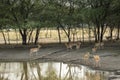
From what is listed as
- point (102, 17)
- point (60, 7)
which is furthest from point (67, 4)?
point (102, 17)

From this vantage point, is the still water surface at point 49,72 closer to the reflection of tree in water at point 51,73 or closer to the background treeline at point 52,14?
the reflection of tree in water at point 51,73

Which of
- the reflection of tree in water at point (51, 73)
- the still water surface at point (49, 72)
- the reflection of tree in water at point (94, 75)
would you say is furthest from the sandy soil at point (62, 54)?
the reflection of tree in water at point (51, 73)

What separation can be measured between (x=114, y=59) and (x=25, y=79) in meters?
10.1

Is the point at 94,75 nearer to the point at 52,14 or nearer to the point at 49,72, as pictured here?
the point at 49,72

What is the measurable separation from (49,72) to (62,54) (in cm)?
944

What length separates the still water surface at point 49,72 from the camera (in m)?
24.7

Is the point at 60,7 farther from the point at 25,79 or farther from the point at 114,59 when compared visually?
the point at 25,79

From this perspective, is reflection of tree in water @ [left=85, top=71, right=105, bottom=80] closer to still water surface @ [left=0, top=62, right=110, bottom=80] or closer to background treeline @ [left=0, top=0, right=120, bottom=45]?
still water surface @ [left=0, top=62, right=110, bottom=80]

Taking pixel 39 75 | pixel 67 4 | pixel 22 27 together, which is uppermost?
pixel 67 4

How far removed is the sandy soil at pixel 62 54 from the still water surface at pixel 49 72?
1.58m

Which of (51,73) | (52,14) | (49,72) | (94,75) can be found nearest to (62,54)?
(52,14)

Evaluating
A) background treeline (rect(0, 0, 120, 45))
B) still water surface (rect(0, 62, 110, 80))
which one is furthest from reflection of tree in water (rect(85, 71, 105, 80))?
background treeline (rect(0, 0, 120, 45))

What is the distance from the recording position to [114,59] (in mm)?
31266

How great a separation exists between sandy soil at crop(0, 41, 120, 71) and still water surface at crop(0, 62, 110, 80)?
1.58 m
